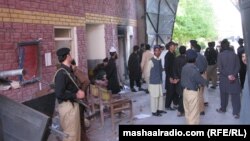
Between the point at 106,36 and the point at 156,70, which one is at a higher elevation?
the point at 106,36

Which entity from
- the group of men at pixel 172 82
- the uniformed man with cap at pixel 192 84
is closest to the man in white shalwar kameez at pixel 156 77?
the group of men at pixel 172 82

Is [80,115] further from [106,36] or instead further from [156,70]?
[106,36]

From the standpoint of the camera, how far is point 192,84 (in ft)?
24.3

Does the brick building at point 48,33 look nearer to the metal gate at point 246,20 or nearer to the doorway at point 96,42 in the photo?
the doorway at point 96,42

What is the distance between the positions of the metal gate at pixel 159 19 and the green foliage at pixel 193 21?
12283mm

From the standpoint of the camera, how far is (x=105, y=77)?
10.6 meters

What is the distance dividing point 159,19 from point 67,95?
→ 613 inches

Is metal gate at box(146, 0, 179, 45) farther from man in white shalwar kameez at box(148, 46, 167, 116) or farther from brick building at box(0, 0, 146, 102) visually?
man in white shalwar kameez at box(148, 46, 167, 116)

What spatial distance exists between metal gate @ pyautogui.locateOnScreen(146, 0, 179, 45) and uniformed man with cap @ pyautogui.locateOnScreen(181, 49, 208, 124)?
1146 centimetres

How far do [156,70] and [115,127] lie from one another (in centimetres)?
193

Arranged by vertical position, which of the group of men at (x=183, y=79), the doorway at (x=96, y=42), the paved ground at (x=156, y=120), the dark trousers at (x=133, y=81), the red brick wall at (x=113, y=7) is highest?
the red brick wall at (x=113, y=7)

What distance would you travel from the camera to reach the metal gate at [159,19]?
63.0ft

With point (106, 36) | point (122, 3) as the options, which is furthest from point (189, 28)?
point (106, 36)

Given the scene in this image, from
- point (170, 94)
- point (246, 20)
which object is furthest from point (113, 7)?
point (246, 20)
